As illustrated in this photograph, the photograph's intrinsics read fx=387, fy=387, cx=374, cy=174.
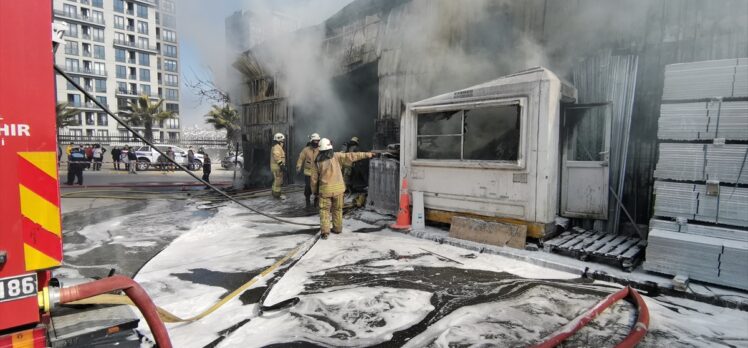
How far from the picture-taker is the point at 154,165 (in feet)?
A: 72.9

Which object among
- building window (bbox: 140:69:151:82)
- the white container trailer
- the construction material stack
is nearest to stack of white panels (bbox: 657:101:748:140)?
the construction material stack

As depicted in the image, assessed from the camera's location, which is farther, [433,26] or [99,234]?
[433,26]

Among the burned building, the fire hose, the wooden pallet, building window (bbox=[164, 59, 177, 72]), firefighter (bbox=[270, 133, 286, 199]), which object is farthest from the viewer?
building window (bbox=[164, 59, 177, 72])

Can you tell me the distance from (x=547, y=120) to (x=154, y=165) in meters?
22.7

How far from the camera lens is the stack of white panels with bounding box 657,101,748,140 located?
12.5 ft

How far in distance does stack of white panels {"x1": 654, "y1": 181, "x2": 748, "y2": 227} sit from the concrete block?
5.09 feet

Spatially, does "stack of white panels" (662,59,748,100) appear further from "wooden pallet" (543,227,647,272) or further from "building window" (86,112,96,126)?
"building window" (86,112,96,126)

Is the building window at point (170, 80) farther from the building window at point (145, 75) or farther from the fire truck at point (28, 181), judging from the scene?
the fire truck at point (28, 181)

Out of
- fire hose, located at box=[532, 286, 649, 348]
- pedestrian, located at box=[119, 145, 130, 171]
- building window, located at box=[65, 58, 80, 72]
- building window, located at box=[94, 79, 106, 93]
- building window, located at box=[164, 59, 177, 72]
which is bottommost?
fire hose, located at box=[532, 286, 649, 348]

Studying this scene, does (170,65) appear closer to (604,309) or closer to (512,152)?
Result: (512,152)

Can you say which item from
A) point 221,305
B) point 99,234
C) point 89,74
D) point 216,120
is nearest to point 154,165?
point 216,120

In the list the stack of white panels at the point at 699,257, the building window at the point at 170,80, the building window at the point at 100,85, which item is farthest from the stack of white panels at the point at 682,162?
the building window at the point at 170,80

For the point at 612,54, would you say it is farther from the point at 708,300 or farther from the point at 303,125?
the point at 303,125

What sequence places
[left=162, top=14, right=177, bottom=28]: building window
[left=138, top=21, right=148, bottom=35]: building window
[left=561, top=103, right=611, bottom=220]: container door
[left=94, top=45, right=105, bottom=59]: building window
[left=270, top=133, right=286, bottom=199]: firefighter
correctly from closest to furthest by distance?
[left=561, top=103, right=611, bottom=220]: container door → [left=162, top=14, right=177, bottom=28]: building window → [left=270, top=133, right=286, bottom=199]: firefighter → [left=94, top=45, right=105, bottom=59]: building window → [left=138, top=21, right=148, bottom=35]: building window
